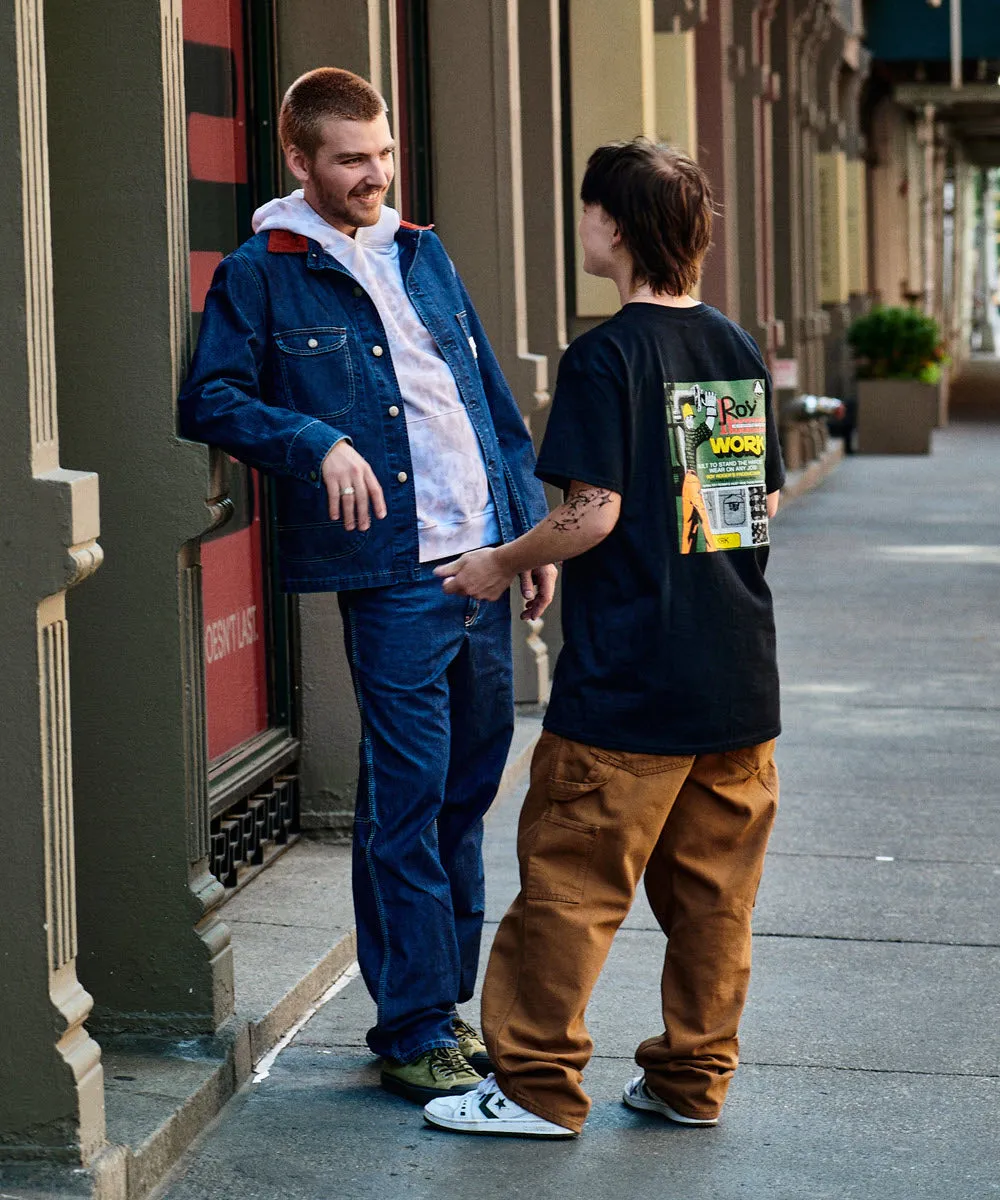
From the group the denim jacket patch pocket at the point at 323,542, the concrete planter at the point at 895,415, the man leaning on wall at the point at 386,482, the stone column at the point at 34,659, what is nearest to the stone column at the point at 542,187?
the man leaning on wall at the point at 386,482

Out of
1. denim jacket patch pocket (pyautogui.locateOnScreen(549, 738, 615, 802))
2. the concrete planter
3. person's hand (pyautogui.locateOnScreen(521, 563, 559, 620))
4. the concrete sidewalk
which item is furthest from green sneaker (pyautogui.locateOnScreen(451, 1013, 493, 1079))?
the concrete planter

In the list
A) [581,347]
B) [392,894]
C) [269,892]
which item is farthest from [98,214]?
[269,892]

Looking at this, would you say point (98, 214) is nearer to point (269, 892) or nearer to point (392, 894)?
point (392, 894)

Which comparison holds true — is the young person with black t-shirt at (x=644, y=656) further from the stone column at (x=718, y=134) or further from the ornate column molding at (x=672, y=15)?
the stone column at (x=718, y=134)

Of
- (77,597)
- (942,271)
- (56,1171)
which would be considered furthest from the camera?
(942,271)

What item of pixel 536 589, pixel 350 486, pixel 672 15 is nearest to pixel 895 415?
pixel 672 15

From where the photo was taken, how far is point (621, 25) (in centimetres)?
898

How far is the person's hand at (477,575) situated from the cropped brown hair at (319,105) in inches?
33.0

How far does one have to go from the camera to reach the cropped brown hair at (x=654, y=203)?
11.9 feet

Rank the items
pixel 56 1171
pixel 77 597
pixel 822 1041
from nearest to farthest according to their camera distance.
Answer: pixel 56 1171 → pixel 77 597 → pixel 822 1041

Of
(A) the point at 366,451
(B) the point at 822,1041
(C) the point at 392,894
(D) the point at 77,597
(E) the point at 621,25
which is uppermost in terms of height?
(E) the point at 621,25

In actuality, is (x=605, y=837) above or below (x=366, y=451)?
below

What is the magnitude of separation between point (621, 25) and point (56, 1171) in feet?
22.1

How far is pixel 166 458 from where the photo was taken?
3824mm
